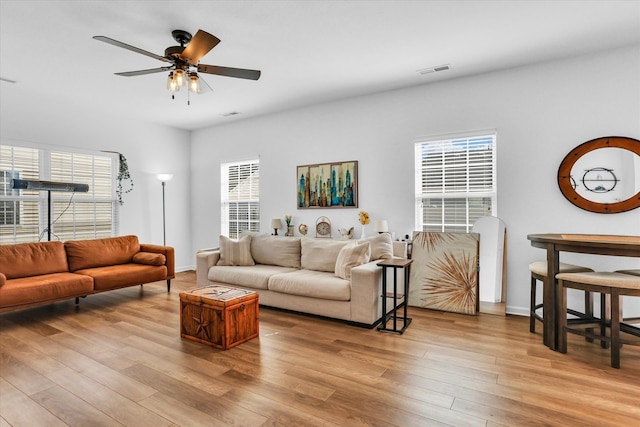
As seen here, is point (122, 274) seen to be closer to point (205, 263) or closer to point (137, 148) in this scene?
point (205, 263)

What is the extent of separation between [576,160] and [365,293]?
103 inches

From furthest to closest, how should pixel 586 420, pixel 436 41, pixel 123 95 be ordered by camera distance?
1. pixel 123 95
2. pixel 436 41
3. pixel 586 420

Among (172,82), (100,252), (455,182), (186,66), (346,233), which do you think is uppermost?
(186,66)

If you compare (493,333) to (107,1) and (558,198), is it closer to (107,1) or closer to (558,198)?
(558,198)

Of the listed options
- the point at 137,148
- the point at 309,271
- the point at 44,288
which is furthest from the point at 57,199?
the point at 309,271

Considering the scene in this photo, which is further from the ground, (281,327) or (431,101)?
(431,101)

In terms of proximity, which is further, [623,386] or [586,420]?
[623,386]

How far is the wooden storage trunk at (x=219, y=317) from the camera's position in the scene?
2939 mm

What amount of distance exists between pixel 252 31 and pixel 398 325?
10.5ft

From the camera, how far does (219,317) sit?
2943 mm

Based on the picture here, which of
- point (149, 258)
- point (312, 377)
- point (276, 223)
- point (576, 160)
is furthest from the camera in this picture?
point (276, 223)

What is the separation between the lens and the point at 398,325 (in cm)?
356

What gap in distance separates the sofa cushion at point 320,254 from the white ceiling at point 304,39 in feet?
6.71

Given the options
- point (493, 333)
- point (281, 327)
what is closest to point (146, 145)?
point (281, 327)
